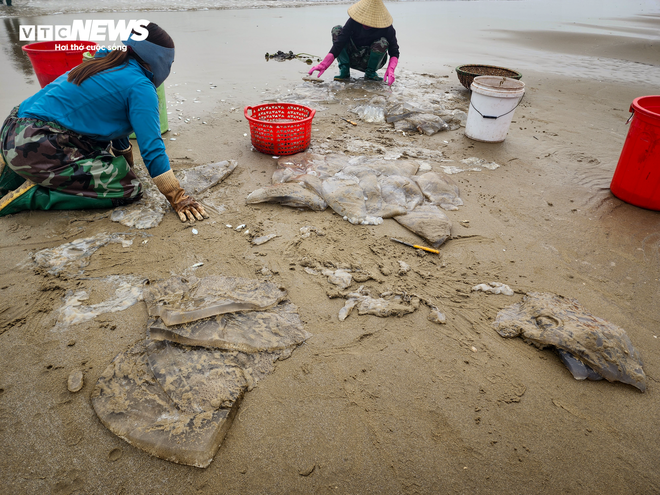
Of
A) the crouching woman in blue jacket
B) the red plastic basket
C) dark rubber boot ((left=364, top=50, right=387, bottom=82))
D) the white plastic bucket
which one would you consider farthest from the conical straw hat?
the crouching woman in blue jacket

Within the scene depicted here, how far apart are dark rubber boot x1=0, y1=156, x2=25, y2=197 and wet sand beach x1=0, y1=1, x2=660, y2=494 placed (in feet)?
1.09

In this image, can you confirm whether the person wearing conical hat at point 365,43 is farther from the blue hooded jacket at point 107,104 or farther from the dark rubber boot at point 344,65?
the blue hooded jacket at point 107,104

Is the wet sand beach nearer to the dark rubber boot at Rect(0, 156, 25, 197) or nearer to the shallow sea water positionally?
the dark rubber boot at Rect(0, 156, 25, 197)

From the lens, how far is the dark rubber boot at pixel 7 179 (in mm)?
3014

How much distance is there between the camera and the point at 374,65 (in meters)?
6.69

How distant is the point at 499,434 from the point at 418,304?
0.83 metres

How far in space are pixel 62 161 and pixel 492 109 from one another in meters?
4.35

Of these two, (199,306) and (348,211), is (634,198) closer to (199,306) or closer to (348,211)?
(348,211)

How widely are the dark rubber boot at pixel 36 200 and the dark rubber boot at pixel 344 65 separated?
16.8 feet

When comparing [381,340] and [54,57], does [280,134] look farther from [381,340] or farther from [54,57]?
[381,340]

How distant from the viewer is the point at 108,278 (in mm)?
2449

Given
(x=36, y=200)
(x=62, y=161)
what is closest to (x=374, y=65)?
(x=62, y=161)

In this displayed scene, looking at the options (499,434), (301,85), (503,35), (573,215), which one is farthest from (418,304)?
(503,35)

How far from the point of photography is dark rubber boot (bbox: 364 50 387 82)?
656 cm
